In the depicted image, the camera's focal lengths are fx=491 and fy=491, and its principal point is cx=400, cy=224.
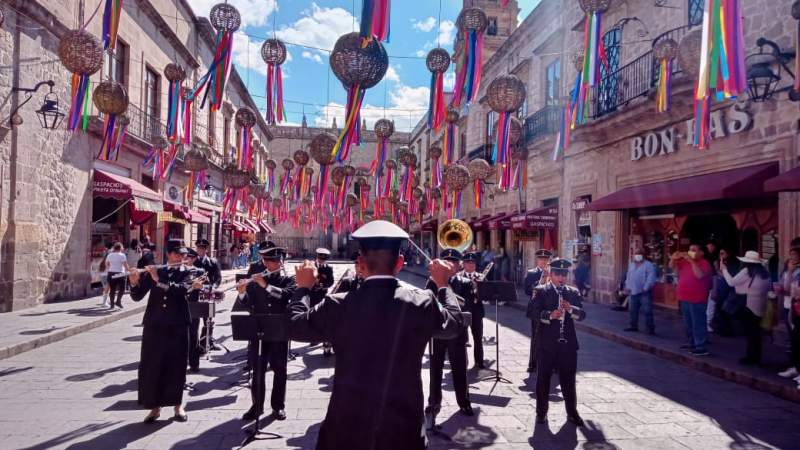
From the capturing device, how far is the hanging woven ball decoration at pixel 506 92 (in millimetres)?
9891

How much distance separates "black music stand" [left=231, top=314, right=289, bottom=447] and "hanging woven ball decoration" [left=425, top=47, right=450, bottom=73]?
8057 mm

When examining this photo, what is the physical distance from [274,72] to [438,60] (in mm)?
3670

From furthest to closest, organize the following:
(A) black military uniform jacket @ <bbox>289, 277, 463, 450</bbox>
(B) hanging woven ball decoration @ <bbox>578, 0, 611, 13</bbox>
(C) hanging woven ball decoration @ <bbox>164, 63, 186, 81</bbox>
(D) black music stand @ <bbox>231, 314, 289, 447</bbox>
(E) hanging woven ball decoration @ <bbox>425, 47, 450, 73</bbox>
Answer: (C) hanging woven ball decoration @ <bbox>164, 63, 186, 81</bbox> < (E) hanging woven ball decoration @ <bbox>425, 47, 450, 73</bbox> < (B) hanging woven ball decoration @ <bbox>578, 0, 611, 13</bbox> < (D) black music stand @ <bbox>231, 314, 289, 447</bbox> < (A) black military uniform jacket @ <bbox>289, 277, 463, 450</bbox>

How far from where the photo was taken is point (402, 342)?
8.30 ft

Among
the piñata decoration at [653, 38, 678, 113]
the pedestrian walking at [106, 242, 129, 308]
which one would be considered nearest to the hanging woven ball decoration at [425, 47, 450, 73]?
the piñata decoration at [653, 38, 678, 113]

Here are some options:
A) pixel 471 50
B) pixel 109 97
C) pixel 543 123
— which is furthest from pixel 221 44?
pixel 543 123

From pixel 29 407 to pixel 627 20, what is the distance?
1453cm

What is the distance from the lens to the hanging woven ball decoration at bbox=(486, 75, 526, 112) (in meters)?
9.89

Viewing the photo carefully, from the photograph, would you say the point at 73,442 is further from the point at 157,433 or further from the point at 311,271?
the point at 311,271

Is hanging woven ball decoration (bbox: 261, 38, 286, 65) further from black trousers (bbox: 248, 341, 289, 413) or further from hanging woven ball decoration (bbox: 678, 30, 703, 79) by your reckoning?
hanging woven ball decoration (bbox: 678, 30, 703, 79)

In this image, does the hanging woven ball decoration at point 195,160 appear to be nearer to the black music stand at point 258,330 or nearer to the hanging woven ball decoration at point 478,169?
the hanging woven ball decoration at point 478,169

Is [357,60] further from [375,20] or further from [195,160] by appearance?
[195,160]

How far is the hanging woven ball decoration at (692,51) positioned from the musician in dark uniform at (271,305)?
7.39 m

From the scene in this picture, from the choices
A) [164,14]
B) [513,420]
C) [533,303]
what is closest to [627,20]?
[533,303]
